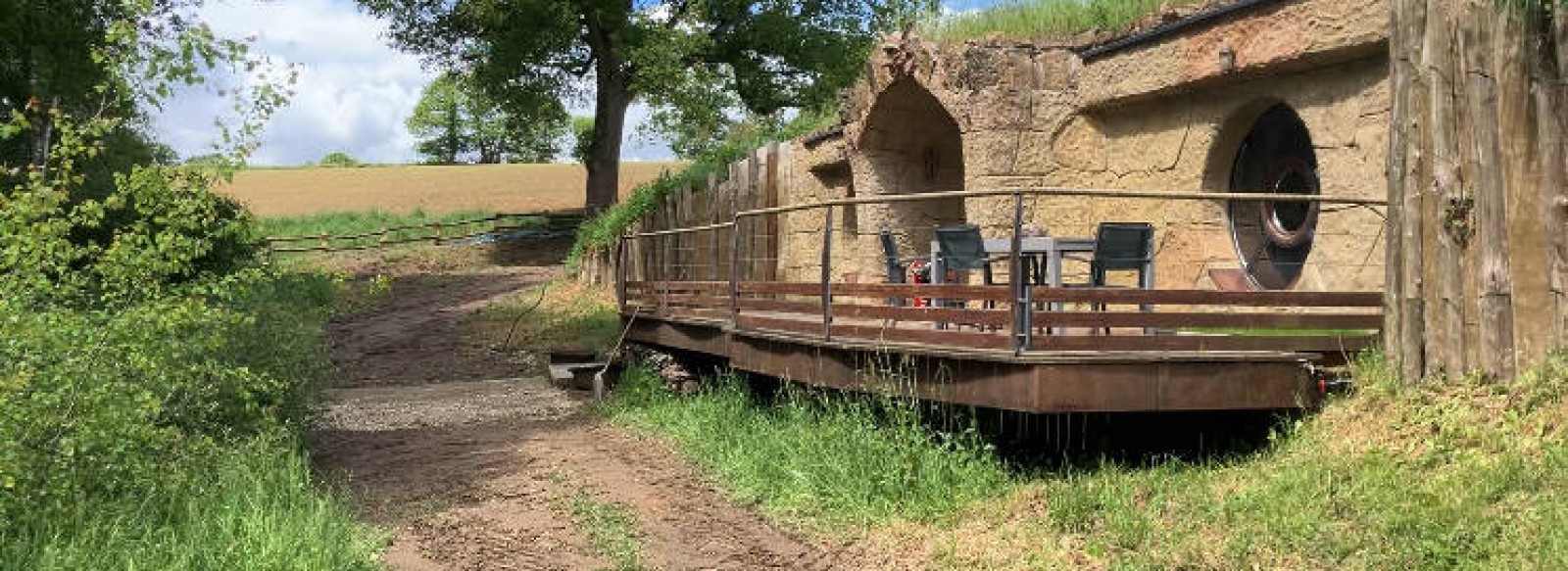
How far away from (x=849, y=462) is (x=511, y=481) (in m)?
2.45

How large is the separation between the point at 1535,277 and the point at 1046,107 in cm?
476

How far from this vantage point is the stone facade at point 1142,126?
745 centimetres

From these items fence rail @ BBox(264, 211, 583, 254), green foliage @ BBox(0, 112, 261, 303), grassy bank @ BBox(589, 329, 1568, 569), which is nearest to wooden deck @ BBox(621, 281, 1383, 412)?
grassy bank @ BBox(589, 329, 1568, 569)

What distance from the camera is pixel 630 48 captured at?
88.0 ft

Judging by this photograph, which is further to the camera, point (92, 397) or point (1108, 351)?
point (1108, 351)

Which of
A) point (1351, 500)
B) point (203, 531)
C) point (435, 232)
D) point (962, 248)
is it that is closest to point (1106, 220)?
point (962, 248)

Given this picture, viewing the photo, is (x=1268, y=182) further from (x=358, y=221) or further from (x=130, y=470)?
(x=358, y=221)

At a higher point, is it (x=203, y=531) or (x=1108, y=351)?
(x=1108, y=351)

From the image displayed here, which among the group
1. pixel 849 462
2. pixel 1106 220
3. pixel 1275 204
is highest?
pixel 1275 204

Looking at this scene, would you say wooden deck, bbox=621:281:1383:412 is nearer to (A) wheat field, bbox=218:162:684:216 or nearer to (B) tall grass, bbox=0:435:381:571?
→ (B) tall grass, bbox=0:435:381:571

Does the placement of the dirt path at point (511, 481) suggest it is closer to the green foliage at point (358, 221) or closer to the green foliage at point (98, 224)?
the green foliage at point (98, 224)

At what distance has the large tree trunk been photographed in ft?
93.6

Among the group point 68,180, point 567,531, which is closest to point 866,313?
point 567,531

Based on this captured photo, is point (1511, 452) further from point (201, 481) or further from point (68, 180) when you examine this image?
point (68, 180)
